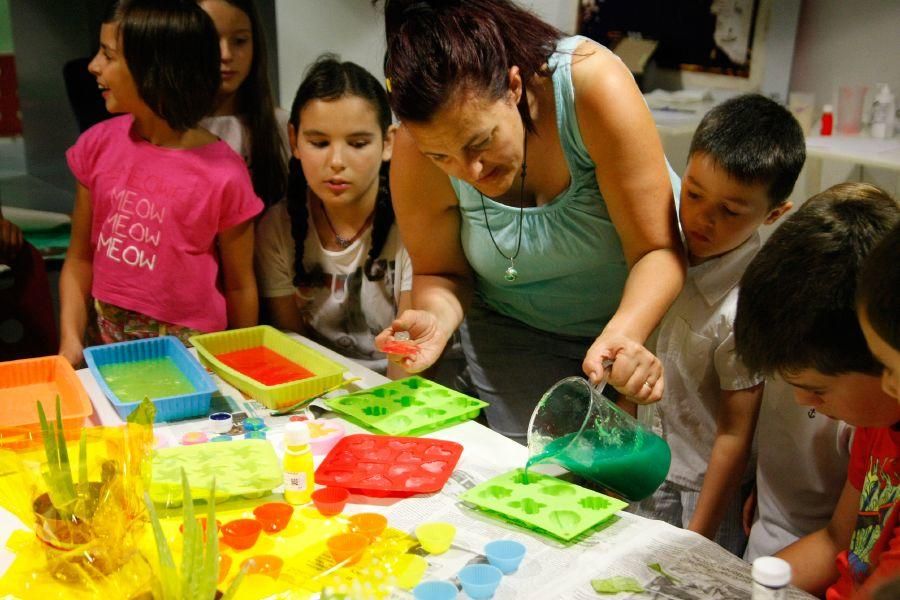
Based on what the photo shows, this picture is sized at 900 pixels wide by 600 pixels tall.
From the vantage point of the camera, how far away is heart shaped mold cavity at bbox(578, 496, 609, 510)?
110 cm

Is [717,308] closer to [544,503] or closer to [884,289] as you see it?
[544,503]

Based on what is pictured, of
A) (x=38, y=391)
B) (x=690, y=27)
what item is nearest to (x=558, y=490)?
(x=38, y=391)

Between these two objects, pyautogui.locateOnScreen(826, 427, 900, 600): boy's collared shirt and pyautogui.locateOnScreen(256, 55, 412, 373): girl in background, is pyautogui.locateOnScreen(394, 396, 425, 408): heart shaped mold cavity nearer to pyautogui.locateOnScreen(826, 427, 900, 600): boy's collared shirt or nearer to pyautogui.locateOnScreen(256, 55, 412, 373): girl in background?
pyautogui.locateOnScreen(256, 55, 412, 373): girl in background

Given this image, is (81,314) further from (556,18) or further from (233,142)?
(556,18)

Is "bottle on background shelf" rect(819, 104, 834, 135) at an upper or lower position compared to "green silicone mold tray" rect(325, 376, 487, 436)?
upper

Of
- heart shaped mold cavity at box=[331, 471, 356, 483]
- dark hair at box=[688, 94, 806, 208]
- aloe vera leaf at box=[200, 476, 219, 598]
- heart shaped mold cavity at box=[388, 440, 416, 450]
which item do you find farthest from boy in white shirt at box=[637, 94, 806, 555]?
aloe vera leaf at box=[200, 476, 219, 598]

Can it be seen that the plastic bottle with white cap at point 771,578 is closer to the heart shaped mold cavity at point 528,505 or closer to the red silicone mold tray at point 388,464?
the heart shaped mold cavity at point 528,505

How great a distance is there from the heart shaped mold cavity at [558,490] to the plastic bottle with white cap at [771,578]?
0.40 meters

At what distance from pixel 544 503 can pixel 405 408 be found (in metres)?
0.37

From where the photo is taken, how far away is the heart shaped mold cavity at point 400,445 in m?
1.26

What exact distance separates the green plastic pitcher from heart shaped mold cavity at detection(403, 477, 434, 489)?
0.49 feet

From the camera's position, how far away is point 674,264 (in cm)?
136

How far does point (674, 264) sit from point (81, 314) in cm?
139

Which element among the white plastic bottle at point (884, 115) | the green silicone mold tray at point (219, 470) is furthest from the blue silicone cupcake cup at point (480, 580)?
the white plastic bottle at point (884, 115)
